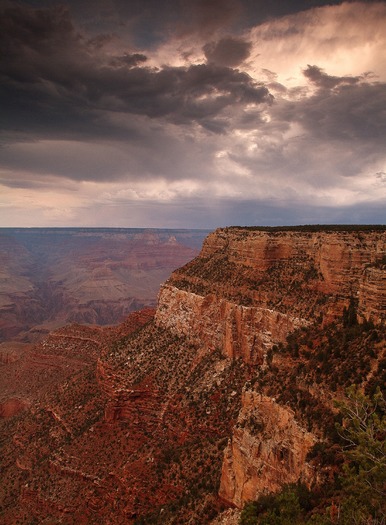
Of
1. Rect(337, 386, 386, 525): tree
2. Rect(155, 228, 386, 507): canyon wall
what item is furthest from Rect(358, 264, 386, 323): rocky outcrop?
Rect(337, 386, 386, 525): tree

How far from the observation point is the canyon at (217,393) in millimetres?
23453

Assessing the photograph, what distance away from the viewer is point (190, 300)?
49.9 meters

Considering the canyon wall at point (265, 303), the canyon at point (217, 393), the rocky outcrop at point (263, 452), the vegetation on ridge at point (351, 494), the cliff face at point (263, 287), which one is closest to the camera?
the vegetation on ridge at point (351, 494)

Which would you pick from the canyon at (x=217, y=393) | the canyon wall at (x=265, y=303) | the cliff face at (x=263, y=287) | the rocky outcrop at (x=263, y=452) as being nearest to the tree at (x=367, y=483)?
the canyon at (x=217, y=393)

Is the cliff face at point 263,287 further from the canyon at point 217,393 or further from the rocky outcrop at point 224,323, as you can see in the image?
the canyon at point 217,393

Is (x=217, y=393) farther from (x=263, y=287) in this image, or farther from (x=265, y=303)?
(x=263, y=287)

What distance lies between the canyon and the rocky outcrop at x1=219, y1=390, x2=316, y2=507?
9 centimetres

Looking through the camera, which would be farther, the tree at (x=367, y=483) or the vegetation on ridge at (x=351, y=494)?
the vegetation on ridge at (x=351, y=494)

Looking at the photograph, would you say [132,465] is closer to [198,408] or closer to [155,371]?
[198,408]

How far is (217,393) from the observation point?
38969mm

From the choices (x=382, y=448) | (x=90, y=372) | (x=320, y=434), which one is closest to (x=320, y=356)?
(x=320, y=434)

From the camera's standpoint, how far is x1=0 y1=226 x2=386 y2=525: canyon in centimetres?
2345

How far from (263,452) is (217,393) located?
15.6 meters

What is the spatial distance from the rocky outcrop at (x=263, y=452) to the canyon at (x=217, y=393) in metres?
0.09
